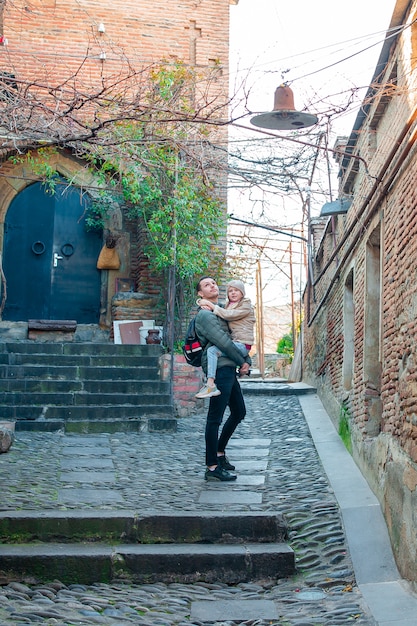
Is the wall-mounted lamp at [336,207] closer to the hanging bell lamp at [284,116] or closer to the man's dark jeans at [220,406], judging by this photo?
the hanging bell lamp at [284,116]

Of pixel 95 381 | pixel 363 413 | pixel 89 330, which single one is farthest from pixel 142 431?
pixel 89 330

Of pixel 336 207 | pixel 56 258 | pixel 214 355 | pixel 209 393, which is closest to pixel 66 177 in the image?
pixel 56 258

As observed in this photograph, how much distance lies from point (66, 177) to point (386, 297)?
887cm

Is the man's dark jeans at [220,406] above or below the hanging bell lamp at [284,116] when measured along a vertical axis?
below

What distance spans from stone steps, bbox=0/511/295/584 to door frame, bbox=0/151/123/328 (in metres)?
8.63

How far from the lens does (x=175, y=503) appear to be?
5.62 metres

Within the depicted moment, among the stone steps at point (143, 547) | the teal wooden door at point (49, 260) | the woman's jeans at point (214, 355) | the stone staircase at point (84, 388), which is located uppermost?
the teal wooden door at point (49, 260)

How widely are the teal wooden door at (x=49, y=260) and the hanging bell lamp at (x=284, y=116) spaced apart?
25.3 feet

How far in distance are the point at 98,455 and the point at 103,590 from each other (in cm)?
306

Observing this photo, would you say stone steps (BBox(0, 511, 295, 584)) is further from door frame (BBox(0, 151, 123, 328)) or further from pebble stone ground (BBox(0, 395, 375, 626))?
door frame (BBox(0, 151, 123, 328))

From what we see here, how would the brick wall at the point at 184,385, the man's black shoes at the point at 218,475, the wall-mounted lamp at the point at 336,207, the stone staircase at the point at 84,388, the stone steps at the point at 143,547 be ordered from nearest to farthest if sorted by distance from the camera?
the stone steps at the point at 143,547 < the man's black shoes at the point at 218,475 < the stone staircase at the point at 84,388 < the wall-mounted lamp at the point at 336,207 < the brick wall at the point at 184,385

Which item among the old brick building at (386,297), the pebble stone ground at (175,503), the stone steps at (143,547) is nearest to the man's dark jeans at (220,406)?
the pebble stone ground at (175,503)

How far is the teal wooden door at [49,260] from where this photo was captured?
536 inches

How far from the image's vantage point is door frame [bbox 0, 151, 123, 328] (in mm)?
13641
